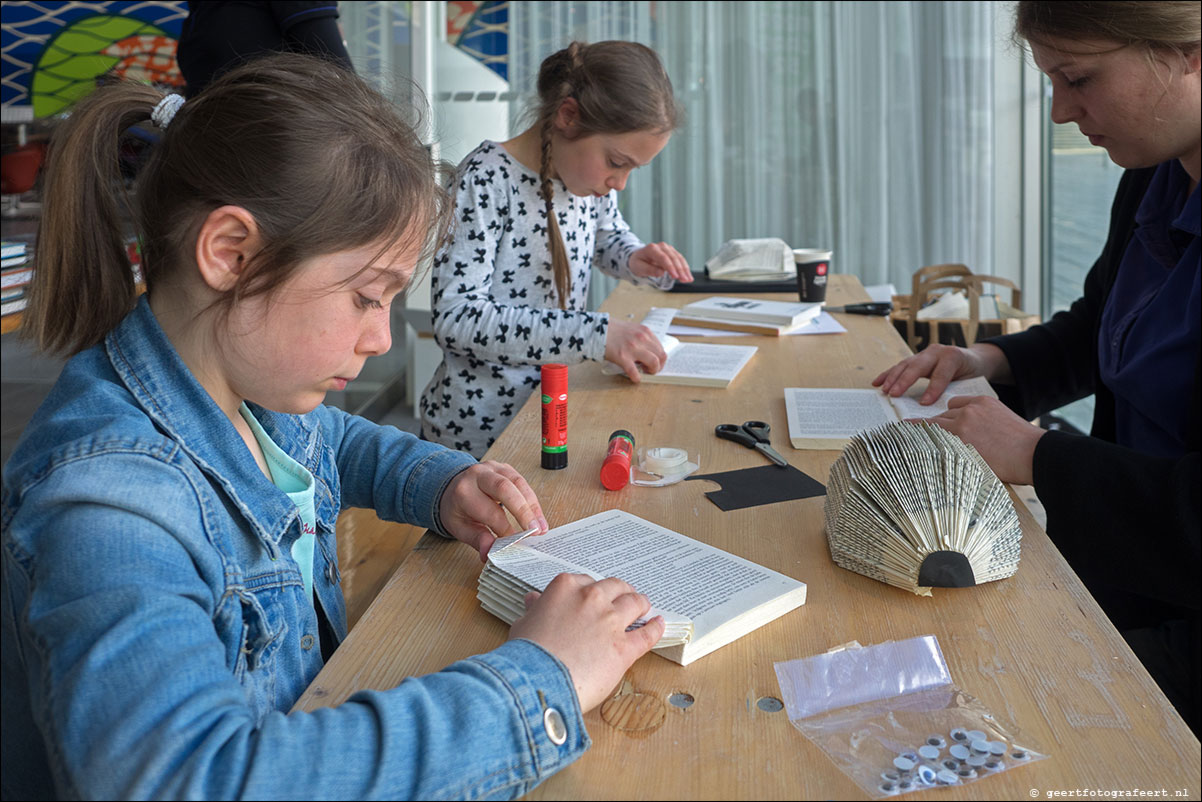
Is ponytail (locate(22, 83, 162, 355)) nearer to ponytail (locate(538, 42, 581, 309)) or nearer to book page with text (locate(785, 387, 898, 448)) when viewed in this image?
book page with text (locate(785, 387, 898, 448))

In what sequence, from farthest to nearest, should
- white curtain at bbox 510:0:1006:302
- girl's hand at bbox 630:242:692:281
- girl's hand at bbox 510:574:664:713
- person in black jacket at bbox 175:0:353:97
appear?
white curtain at bbox 510:0:1006:302 → girl's hand at bbox 630:242:692:281 → person in black jacket at bbox 175:0:353:97 → girl's hand at bbox 510:574:664:713

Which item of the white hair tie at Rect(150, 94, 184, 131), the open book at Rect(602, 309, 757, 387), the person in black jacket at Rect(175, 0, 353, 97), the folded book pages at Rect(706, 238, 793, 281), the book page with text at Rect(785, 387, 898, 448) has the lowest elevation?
the book page with text at Rect(785, 387, 898, 448)

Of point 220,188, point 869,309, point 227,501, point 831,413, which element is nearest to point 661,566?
point 227,501

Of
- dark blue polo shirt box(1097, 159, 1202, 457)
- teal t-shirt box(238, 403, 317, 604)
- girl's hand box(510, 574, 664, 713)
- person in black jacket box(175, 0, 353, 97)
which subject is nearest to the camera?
girl's hand box(510, 574, 664, 713)

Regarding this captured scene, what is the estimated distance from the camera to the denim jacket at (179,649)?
60 cm

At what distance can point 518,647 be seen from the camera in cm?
74

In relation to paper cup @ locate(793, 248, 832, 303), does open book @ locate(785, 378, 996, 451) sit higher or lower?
lower

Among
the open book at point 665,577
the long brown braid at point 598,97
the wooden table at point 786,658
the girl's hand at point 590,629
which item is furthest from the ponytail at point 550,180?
the girl's hand at point 590,629

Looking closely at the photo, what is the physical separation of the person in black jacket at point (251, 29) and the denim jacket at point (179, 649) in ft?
5.08

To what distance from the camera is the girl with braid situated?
5.88ft

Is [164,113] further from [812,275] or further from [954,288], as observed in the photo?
[954,288]

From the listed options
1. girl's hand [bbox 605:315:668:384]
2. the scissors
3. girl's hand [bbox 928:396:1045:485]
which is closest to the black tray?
girl's hand [bbox 605:315:668:384]

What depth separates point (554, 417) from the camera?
1.26 metres

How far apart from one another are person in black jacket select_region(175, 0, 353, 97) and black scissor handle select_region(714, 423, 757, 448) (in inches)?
50.6
